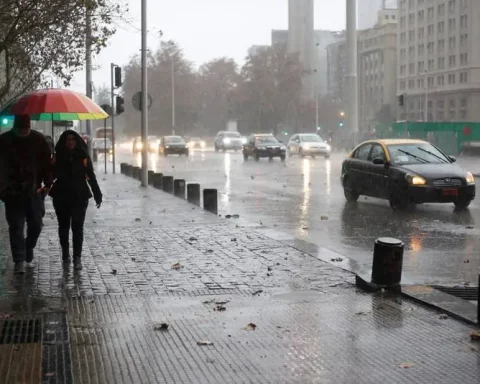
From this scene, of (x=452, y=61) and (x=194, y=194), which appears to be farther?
(x=452, y=61)

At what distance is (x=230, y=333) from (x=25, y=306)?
2.19 meters

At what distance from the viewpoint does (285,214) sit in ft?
57.4

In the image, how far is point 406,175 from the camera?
57.7 ft

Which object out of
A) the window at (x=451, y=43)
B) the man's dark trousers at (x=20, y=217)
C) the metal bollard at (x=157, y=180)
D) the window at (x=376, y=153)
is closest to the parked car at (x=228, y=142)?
the window at (x=451, y=43)

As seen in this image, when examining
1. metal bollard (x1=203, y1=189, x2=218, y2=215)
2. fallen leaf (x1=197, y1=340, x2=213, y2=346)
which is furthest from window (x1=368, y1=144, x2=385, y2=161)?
fallen leaf (x1=197, y1=340, x2=213, y2=346)

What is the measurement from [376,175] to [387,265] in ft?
34.5

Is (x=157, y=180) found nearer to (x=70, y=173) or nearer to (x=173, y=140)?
(x=70, y=173)

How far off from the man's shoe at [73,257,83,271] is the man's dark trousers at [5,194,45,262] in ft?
2.02

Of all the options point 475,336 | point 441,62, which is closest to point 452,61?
point 441,62

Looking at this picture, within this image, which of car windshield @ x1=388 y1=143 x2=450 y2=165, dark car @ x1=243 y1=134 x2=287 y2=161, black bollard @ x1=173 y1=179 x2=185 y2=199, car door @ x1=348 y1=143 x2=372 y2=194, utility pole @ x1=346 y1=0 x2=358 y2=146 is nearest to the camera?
car windshield @ x1=388 y1=143 x2=450 y2=165

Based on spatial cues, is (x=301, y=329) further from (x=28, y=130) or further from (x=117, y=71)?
(x=117, y=71)

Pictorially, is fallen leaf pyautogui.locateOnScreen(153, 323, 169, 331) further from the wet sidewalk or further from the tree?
the tree

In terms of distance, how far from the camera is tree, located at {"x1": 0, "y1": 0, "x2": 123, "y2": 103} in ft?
46.8

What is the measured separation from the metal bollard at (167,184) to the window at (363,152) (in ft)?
18.5
